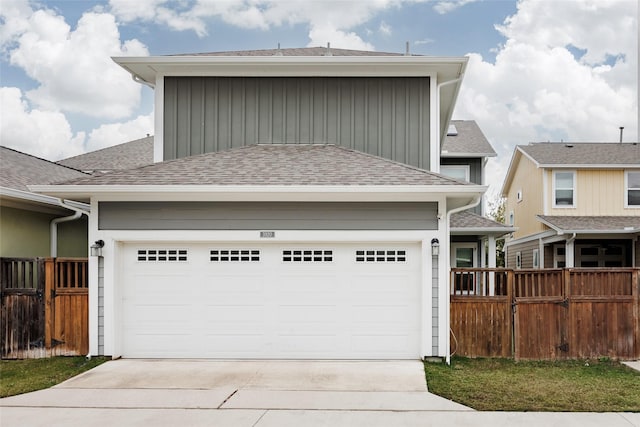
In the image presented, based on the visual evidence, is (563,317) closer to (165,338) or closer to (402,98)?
(402,98)

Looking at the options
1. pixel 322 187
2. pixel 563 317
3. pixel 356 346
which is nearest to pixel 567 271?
pixel 563 317

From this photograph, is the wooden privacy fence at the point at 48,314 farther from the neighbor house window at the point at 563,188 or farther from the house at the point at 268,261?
the neighbor house window at the point at 563,188

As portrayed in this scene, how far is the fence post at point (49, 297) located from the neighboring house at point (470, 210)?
8.34 m

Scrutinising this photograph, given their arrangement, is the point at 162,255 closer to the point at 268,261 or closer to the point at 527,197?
the point at 268,261

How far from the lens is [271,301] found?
8.46 meters

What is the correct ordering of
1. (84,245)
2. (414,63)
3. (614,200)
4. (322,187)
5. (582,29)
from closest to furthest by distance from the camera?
1. (322,187)
2. (414,63)
3. (84,245)
4. (582,29)
5. (614,200)

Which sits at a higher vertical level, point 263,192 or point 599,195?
point 599,195

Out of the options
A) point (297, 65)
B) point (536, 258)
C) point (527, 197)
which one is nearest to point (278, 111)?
point (297, 65)

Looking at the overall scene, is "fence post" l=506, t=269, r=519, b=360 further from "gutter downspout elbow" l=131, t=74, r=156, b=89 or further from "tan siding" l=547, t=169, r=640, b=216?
"tan siding" l=547, t=169, r=640, b=216

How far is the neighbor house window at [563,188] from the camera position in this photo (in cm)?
1723

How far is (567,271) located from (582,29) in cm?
979

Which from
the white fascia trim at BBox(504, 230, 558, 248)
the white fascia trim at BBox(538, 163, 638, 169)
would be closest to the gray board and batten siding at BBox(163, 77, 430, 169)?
the white fascia trim at BBox(504, 230, 558, 248)

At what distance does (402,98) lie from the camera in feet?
33.1

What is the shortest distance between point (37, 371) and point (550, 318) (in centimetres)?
740
